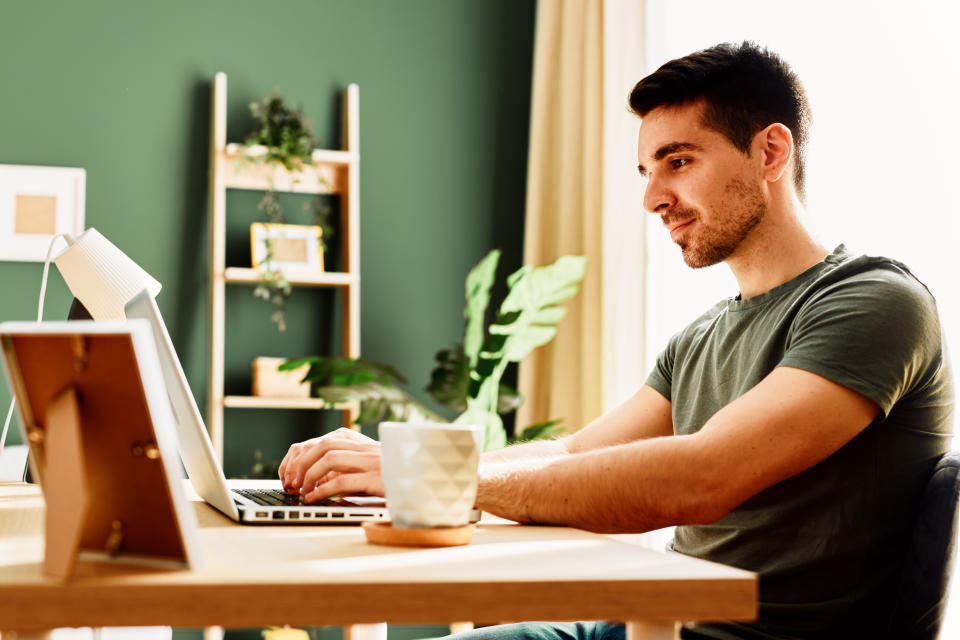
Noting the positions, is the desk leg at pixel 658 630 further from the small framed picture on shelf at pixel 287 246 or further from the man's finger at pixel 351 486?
the small framed picture on shelf at pixel 287 246

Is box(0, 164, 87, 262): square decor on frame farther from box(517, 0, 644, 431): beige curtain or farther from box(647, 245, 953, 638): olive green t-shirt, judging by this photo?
box(647, 245, 953, 638): olive green t-shirt

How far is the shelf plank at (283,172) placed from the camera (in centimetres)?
360

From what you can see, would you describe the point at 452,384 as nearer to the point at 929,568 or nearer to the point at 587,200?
the point at 587,200

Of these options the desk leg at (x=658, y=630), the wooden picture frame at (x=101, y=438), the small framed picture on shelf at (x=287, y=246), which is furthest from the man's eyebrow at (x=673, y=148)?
the small framed picture on shelf at (x=287, y=246)

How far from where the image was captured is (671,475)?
1169mm

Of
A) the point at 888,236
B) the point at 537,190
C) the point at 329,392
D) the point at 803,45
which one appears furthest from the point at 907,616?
the point at 537,190

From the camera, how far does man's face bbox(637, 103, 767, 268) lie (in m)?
1.67

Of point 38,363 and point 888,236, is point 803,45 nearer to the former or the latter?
point 888,236

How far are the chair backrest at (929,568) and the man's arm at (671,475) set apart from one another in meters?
0.14

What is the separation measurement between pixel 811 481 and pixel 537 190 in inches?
106

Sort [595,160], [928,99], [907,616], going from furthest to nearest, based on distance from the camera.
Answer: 1. [595,160]
2. [928,99]
3. [907,616]

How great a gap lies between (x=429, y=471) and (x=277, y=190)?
305 cm

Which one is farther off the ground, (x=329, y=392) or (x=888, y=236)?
(x=888, y=236)

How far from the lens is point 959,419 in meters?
1.97
